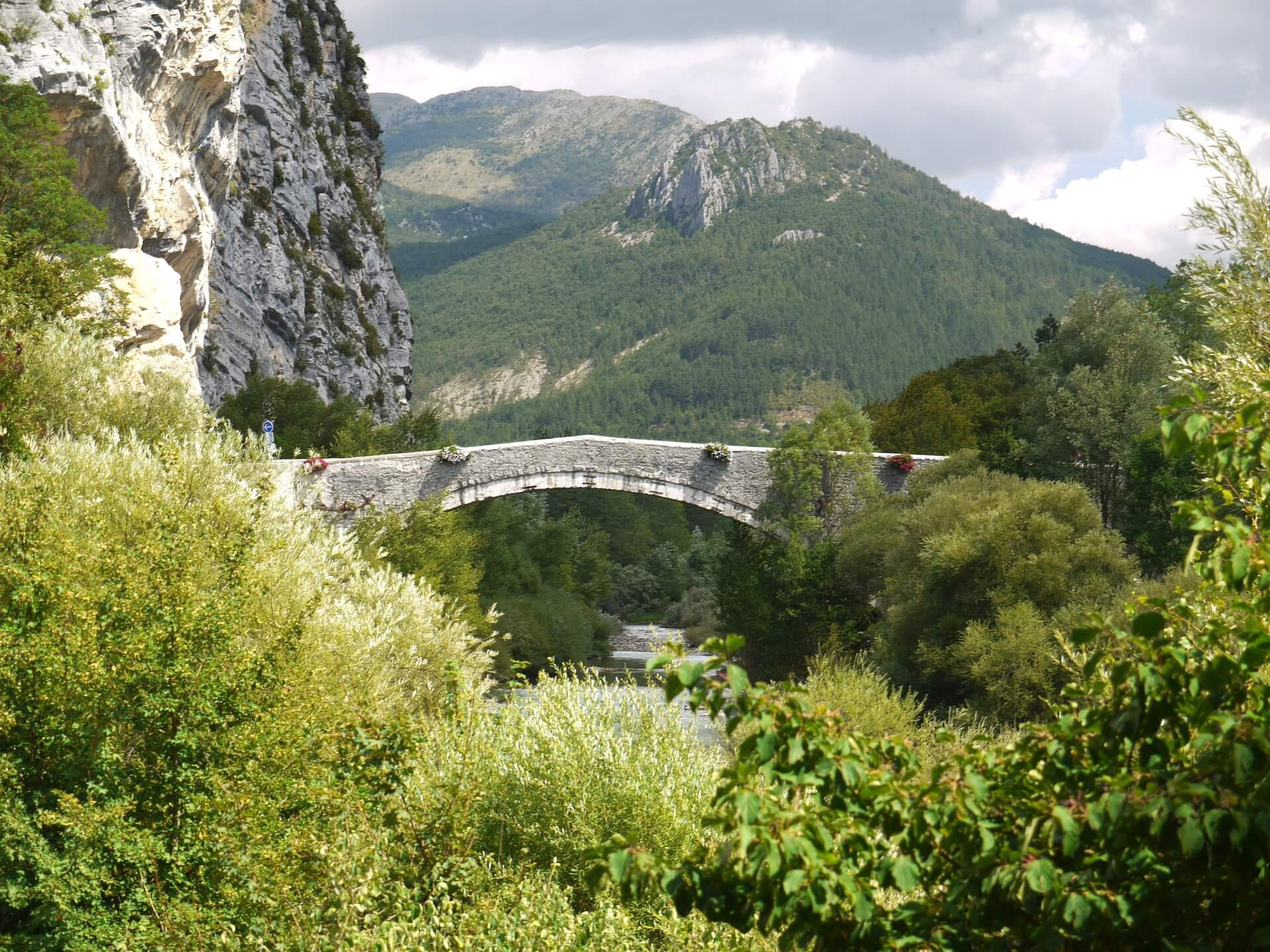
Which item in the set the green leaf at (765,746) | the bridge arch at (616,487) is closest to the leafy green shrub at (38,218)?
the bridge arch at (616,487)

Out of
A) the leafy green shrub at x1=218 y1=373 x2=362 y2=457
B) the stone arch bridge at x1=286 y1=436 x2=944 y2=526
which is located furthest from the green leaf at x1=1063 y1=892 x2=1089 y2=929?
the leafy green shrub at x1=218 y1=373 x2=362 y2=457

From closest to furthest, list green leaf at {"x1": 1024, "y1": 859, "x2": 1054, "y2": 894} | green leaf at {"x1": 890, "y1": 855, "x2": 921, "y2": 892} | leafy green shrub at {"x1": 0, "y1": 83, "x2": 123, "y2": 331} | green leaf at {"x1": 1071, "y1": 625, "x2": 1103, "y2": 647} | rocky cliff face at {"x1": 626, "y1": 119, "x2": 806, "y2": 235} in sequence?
green leaf at {"x1": 1024, "y1": 859, "x2": 1054, "y2": 894} < green leaf at {"x1": 1071, "y1": 625, "x2": 1103, "y2": 647} < green leaf at {"x1": 890, "y1": 855, "x2": 921, "y2": 892} < leafy green shrub at {"x1": 0, "y1": 83, "x2": 123, "y2": 331} < rocky cliff face at {"x1": 626, "y1": 119, "x2": 806, "y2": 235}

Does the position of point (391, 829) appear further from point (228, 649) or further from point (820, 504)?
point (820, 504)

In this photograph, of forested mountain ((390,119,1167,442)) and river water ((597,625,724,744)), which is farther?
forested mountain ((390,119,1167,442))

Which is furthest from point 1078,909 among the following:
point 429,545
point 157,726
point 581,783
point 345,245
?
point 345,245

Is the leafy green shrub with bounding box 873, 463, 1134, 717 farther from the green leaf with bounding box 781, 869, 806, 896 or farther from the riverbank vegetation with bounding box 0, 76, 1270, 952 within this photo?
the green leaf with bounding box 781, 869, 806, 896

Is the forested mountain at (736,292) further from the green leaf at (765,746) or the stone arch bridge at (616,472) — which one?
the green leaf at (765,746)

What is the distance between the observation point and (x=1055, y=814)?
3.37m

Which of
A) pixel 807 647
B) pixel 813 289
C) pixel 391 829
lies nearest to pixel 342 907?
pixel 391 829

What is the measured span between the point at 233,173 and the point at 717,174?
118922mm

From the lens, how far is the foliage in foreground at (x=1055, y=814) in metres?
3.39

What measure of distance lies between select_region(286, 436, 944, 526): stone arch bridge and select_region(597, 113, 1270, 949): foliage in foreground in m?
24.9

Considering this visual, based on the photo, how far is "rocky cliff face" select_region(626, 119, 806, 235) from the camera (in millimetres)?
145375

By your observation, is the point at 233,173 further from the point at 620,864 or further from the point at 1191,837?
the point at 1191,837
